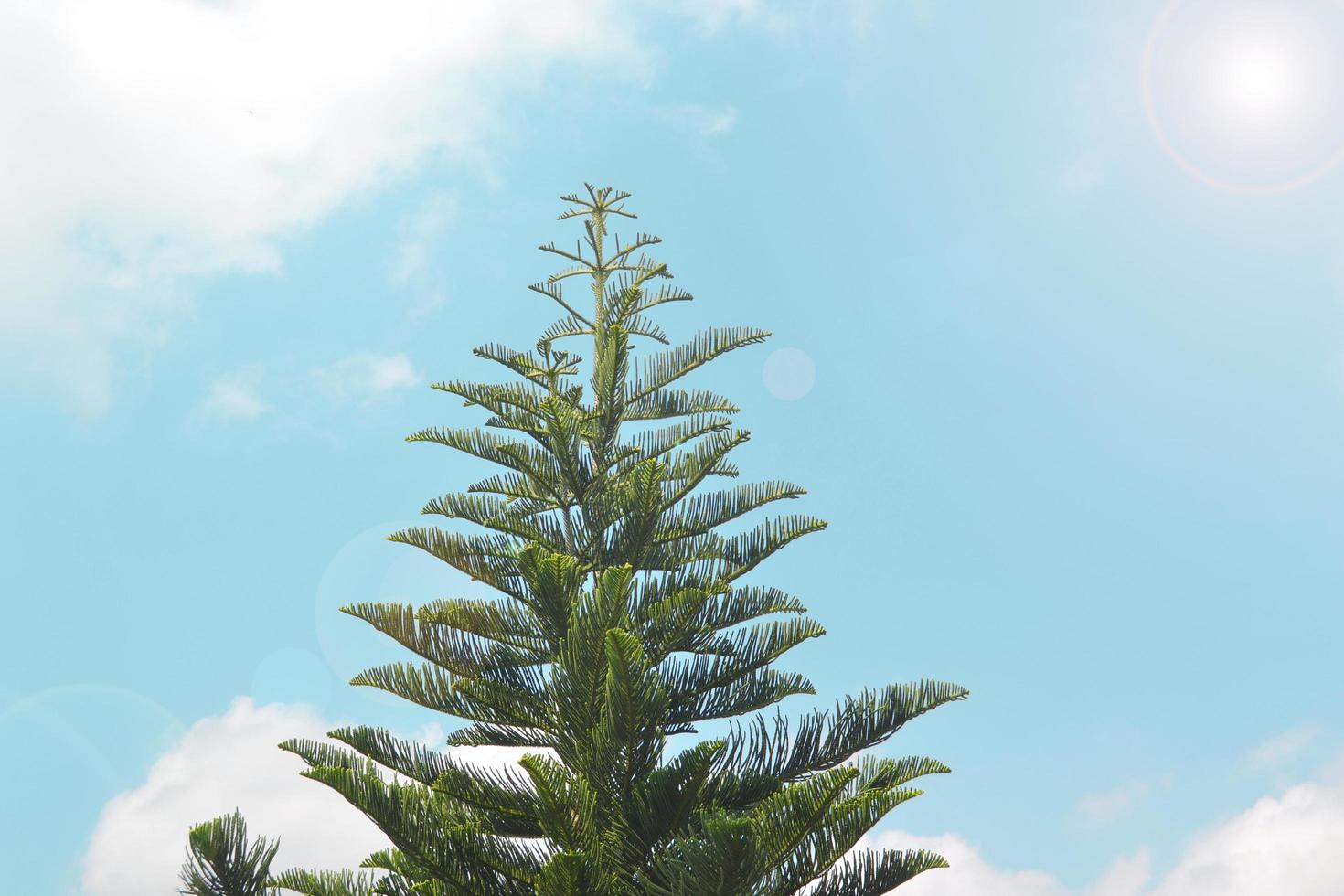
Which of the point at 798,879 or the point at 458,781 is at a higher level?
the point at 458,781

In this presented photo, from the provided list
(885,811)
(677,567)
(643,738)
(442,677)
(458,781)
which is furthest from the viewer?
(677,567)

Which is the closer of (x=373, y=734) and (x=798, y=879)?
(x=798, y=879)

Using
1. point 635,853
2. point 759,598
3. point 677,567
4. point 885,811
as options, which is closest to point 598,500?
point 677,567

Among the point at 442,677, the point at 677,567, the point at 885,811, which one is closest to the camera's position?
the point at 885,811

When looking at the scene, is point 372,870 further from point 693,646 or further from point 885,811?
point 885,811

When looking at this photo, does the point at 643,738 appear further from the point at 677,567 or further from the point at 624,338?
the point at 624,338

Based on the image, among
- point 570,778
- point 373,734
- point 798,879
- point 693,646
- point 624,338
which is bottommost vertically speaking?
point 798,879

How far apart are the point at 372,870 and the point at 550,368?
2.56 m

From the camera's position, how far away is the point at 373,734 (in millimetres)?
5172

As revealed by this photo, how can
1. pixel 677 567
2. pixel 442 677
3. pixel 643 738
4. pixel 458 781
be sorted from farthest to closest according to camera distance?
pixel 677 567 → pixel 442 677 → pixel 458 781 → pixel 643 738

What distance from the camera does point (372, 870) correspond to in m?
4.77

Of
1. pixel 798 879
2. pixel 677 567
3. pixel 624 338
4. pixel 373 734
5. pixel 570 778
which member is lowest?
pixel 798 879

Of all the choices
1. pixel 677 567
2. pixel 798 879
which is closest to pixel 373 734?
pixel 677 567

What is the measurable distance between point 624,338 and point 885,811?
8.54 ft
